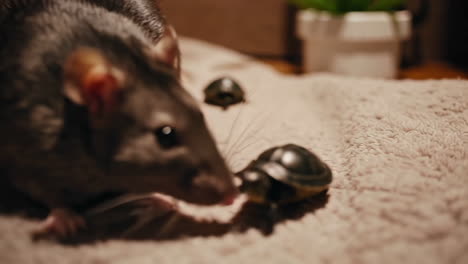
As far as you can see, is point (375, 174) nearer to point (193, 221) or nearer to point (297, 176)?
point (297, 176)

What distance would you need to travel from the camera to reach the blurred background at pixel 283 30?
4.02 m

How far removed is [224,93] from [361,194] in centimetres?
130

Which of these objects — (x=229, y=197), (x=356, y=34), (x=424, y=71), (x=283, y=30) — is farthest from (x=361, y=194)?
(x=283, y=30)

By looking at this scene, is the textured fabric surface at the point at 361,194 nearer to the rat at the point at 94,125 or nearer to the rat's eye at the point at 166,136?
the rat at the point at 94,125

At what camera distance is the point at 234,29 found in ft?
15.6

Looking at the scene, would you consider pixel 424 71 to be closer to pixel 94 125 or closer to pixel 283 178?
pixel 283 178

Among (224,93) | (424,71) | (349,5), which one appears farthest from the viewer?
(424,71)

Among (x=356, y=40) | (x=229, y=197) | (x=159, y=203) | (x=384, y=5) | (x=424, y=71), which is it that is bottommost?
(x=424, y=71)

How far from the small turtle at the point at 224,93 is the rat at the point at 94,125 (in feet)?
3.66

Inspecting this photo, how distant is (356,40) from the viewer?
335 centimetres

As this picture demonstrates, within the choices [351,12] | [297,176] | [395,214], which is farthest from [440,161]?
[351,12]

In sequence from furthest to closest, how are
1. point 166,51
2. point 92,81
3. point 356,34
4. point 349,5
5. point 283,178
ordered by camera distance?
point 349,5, point 356,34, point 166,51, point 283,178, point 92,81

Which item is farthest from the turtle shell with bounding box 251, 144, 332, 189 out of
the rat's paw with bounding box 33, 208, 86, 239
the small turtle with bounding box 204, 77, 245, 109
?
the small turtle with bounding box 204, 77, 245, 109

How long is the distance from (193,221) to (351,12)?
8.70 ft
